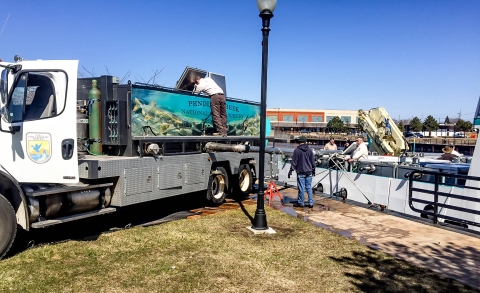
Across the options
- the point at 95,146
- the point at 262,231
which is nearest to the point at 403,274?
the point at 262,231

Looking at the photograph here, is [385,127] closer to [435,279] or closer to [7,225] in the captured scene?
[435,279]

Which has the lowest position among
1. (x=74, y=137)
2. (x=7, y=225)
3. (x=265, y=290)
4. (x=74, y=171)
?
(x=265, y=290)

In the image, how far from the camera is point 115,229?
309 inches

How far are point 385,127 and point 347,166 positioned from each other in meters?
9.05

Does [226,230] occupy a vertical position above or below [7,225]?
below

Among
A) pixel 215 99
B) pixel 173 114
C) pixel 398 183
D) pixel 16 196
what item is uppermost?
pixel 215 99

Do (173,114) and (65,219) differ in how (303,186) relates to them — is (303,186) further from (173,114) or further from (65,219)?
(65,219)

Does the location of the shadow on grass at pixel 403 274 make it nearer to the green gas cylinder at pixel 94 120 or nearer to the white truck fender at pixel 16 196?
the white truck fender at pixel 16 196

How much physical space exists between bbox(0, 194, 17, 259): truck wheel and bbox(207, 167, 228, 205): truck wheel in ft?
16.2

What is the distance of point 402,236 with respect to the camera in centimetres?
775

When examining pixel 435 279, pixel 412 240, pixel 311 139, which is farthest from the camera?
pixel 311 139

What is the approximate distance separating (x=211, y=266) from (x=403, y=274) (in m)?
2.62

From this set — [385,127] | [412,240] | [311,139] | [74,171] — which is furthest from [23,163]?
[311,139]

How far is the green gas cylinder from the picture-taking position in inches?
308
